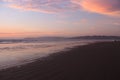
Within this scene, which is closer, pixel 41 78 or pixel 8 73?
pixel 41 78

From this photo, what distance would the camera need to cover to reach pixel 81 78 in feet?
26.2

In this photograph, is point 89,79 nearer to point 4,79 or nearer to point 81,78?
point 81,78

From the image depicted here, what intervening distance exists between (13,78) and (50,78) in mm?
1561

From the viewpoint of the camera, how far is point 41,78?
26.7 feet

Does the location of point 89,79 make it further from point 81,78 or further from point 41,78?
point 41,78

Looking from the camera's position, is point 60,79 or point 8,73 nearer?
point 60,79

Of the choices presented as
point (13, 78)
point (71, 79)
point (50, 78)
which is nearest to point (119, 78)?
point (71, 79)

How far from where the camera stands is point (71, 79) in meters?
7.88

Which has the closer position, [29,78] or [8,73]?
[29,78]

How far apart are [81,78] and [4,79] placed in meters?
3.22

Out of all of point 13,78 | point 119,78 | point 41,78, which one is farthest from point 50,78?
point 119,78

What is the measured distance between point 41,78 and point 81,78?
1.70 metres

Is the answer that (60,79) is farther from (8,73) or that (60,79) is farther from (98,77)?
(8,73)

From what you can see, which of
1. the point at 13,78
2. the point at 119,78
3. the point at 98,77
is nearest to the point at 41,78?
the point at 13,78
